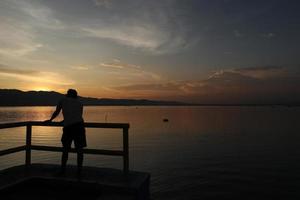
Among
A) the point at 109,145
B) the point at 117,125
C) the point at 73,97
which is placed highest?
the point at 73,97

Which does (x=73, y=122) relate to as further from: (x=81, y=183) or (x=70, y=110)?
(x=81, y=183)

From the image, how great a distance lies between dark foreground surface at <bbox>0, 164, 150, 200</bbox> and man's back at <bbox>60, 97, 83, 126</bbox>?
1.59 meters

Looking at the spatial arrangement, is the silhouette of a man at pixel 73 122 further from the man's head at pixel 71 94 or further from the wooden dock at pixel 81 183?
the wooden dock at pixel 81 183

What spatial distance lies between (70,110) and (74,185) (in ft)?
6.73

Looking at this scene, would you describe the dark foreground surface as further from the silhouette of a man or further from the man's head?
the man's head

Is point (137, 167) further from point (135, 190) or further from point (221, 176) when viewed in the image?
point (135, 190)

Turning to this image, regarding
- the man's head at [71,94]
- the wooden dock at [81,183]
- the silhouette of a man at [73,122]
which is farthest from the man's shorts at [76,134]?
the man's head at [71,94]

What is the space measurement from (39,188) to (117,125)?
283cm

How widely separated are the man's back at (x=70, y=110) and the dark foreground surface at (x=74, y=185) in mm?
1589

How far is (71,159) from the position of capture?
81.5 ft

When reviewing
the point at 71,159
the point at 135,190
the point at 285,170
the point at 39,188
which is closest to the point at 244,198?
the point at 285,170

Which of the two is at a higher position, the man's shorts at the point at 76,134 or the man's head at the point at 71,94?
the man's head at the point at 71,94

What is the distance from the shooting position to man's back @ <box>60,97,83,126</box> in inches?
294

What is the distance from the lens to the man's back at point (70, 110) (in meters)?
7.46
